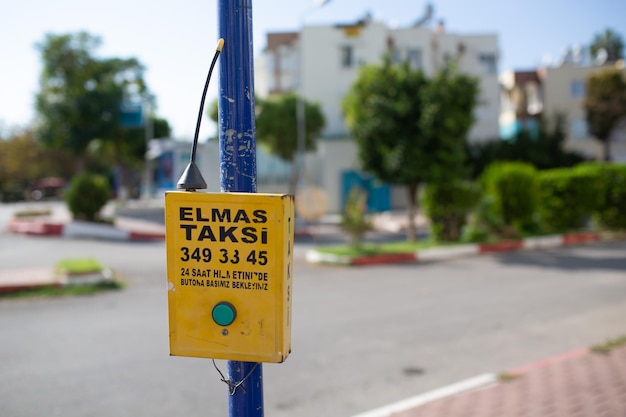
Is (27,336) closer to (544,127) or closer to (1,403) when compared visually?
(1,403)

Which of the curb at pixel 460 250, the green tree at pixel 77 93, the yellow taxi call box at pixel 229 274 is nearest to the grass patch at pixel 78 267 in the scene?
the curb at pixel 460 250

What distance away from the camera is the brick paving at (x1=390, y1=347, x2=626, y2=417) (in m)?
4.48

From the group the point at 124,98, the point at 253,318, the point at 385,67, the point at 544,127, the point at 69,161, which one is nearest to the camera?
the point at 253,318

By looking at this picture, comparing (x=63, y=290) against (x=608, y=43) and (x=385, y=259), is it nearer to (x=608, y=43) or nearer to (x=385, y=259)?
(x=385, y=259)

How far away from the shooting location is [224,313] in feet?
7.16

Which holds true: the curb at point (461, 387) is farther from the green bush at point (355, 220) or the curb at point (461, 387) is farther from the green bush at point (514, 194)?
the green bush at point (514, 194)

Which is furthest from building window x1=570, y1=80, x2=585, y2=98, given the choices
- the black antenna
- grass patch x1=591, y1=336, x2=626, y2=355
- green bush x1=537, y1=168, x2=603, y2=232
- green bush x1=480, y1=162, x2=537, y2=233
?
the black antenna

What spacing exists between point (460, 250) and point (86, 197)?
12.1 m

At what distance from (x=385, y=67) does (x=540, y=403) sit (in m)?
12.5

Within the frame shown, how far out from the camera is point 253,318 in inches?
85.9

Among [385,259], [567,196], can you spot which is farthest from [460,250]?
[567,196]

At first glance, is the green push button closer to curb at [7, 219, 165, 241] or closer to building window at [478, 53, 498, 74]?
curb at [7, 219, 165, 241]

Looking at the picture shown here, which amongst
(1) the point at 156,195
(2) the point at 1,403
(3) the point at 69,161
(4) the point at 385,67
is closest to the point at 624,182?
(4) the point at 385,67

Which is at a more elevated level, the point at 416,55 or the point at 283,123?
the point at 416,55
